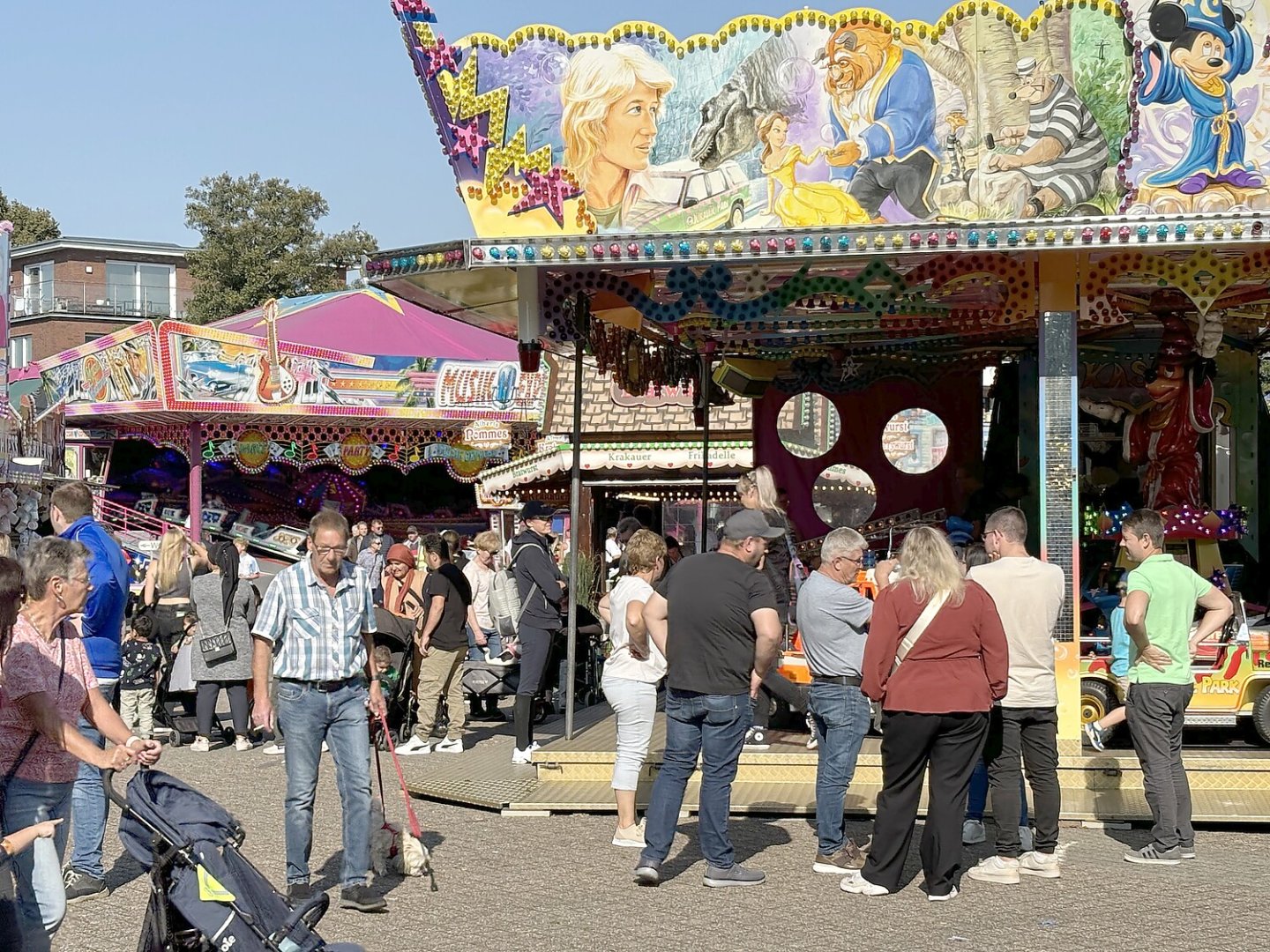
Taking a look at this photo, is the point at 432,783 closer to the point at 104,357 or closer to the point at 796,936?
the point at 796,936

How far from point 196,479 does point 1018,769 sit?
2412 centimetres

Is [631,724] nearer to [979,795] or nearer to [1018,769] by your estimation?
[979,795]

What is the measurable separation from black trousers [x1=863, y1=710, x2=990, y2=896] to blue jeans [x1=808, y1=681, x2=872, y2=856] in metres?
0.38

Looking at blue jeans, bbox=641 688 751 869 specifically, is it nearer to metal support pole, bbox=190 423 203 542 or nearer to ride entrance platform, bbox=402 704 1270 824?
ride entrance platform, bbox=402 704 1270 824

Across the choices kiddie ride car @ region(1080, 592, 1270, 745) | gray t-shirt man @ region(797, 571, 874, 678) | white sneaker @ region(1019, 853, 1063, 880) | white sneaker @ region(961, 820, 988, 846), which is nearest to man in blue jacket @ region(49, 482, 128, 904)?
gray t-shirt man @ region(797, 571, 874, 678)

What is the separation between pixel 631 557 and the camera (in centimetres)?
770

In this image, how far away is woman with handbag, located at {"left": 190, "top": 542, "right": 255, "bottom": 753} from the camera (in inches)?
452

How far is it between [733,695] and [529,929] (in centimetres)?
142

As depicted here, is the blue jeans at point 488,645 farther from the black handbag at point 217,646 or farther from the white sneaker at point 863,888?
the white sneaker at point 863,888

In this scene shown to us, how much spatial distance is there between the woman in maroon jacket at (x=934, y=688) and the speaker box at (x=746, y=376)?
7.97 metres

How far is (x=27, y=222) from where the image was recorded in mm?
60375

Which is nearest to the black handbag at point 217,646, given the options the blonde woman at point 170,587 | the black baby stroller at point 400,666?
the blonde woman at point 170,587

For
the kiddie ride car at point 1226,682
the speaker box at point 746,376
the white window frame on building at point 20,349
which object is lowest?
the kiddie ride car at point 1226,682

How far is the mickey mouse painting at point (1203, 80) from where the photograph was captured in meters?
8.65
